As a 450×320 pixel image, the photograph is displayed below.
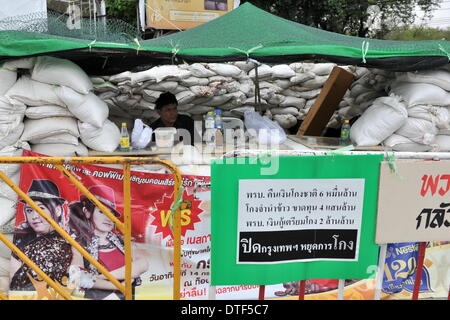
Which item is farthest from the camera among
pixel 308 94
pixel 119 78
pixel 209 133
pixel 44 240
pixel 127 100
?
pixel 308 94

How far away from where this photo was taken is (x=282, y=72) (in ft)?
16.5

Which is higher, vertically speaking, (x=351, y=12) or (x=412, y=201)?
(x=351, y=12)

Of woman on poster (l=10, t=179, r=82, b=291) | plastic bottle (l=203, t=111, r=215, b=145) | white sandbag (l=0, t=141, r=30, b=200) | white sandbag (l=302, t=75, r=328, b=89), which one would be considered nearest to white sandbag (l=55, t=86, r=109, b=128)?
white sandbag (l=0, t=141, r=30, b=200)

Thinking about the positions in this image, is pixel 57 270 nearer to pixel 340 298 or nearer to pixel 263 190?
pixel 263 190

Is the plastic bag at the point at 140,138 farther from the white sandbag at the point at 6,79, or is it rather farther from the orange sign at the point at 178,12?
the orange sign at the point at 178,12

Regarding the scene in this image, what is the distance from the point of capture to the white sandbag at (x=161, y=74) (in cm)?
453

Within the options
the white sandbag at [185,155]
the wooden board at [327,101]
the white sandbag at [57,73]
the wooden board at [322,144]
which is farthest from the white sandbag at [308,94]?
the white sandbag at [57,73]

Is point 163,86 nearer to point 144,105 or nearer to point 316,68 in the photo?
point 144,105

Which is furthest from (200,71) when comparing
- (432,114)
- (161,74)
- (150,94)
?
(432,114)

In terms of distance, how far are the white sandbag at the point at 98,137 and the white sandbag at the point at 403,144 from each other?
7.52 ft

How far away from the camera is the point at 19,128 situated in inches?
108

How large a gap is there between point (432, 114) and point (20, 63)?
322cm

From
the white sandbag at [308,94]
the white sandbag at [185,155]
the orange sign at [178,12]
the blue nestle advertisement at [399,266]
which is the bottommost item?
the blue nestle advertisement at [399,266]

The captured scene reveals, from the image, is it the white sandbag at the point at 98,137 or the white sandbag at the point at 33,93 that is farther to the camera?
the white sandbag at the point at 98,137
